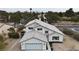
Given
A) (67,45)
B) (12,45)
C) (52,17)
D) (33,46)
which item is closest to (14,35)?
(12,45)

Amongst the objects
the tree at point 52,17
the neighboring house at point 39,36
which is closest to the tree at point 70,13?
the tree at point 52,17

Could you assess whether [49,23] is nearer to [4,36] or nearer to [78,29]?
[78,29]

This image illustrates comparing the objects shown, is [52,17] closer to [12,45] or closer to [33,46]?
[33,46]
